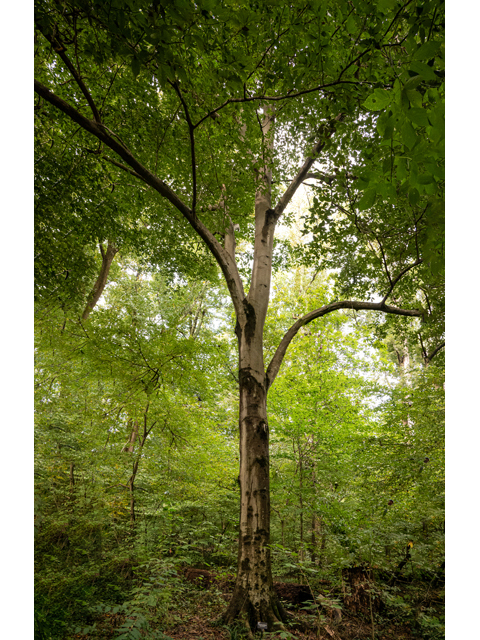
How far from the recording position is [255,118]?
3.98m

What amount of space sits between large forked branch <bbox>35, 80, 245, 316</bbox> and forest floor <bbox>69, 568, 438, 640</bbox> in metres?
3.19

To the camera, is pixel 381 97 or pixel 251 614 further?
pixel 251 614

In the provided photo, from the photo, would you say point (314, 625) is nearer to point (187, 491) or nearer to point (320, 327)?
point (187, 491)

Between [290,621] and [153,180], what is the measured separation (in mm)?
4373

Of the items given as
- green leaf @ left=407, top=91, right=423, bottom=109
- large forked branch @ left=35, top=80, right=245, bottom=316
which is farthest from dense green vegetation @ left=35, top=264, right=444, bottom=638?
green leaf @ left=407, top=91, right=423, bottom=109

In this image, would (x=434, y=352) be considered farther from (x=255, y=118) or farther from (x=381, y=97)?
(x=381, y=97)

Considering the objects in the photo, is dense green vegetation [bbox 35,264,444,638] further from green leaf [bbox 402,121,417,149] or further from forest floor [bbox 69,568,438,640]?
green leaf [bbox 402,121,417,149]

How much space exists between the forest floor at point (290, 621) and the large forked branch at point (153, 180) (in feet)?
10.5

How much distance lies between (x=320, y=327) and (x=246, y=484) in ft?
15.6

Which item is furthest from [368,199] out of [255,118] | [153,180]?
[255,118]

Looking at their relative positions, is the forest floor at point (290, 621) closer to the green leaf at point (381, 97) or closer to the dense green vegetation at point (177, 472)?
the dense green vegetation at point (177, 472)

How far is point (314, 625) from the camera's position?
10.0ft

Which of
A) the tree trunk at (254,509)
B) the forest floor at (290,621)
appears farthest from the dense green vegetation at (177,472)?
the tree trunk at (254,509)

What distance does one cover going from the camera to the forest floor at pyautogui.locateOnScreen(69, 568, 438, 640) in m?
2.88
